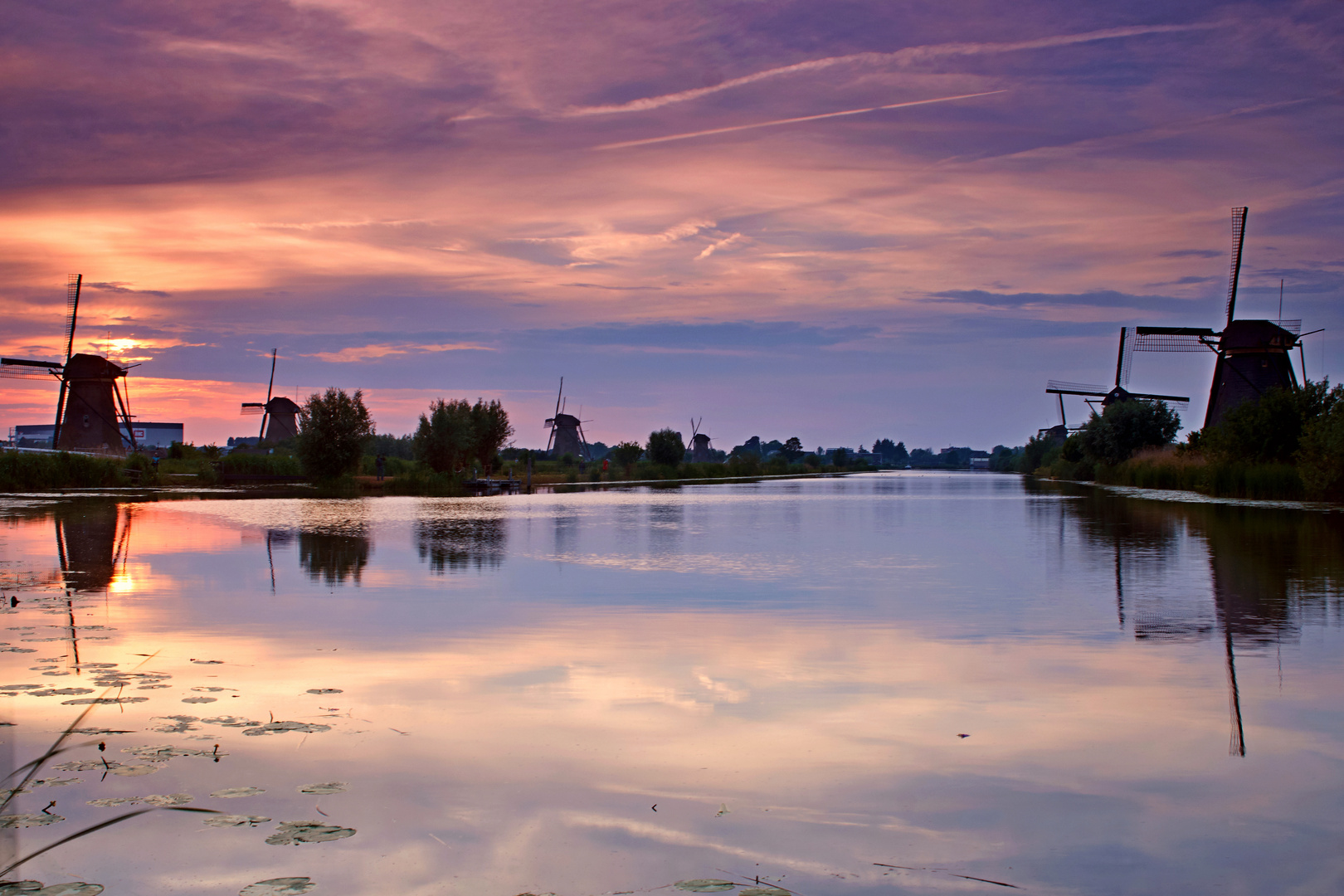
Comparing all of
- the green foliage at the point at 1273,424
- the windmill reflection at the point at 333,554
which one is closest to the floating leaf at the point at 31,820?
the windmill reflection at the point at 333,554

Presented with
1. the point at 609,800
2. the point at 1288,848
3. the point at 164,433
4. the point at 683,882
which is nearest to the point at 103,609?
the point at 609,800

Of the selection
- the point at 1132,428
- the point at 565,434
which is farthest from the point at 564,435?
the point at 1132,428

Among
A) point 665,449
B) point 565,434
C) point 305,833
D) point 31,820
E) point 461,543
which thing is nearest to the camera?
point 305,833

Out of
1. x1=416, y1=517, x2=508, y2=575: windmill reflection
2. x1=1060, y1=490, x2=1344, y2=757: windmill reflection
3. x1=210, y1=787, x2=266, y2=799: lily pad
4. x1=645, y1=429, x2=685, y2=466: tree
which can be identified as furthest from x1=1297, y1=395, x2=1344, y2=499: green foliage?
x1=645, y1=429, x2=685, y2=466: tree

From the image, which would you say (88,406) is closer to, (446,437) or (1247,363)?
(446,437)

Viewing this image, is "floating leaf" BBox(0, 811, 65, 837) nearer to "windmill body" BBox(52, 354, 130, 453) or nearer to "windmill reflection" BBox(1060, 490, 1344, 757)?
"windmill reflection" BBox(1060, 490, 1344, 757)

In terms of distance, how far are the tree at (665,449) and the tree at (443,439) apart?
3008cm

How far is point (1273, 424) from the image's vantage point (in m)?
37.8

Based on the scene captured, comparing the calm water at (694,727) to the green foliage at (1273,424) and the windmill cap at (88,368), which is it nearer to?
the green foliage at (1273,424)

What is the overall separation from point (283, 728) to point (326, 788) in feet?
4.10

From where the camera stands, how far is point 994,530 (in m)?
25.2

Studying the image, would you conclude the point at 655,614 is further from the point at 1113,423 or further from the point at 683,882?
the point at 1113,423

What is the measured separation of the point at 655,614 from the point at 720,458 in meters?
143

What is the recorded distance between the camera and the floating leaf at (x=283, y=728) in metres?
5.84
